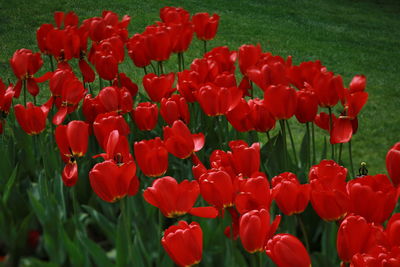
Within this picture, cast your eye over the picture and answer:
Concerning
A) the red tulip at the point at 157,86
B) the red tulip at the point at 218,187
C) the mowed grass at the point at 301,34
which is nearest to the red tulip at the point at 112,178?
the red tulip at the point at 218,187

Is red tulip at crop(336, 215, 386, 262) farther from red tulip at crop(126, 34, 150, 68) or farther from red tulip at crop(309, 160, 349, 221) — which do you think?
red tulip at crop(126, 34, 150, 68)

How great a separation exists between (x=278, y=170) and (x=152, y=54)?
956 mm

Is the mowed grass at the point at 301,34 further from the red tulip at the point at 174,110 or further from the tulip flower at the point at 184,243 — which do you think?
the tulip flower at the point at 184,243

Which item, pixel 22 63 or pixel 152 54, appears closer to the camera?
pixel 22 63

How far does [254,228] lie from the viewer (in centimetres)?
148

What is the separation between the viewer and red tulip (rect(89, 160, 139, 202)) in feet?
5.80

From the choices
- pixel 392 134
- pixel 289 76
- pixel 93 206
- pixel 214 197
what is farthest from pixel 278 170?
pixel 392 134

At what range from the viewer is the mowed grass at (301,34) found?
747 cm

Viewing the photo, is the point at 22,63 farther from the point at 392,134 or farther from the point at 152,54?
the point at 392,134

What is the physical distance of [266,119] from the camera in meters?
2.45

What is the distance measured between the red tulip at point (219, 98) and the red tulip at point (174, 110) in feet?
0.42

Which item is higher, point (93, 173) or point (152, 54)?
point (93, 173)

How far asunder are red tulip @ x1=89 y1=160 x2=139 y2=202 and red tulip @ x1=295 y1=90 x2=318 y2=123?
861 millimetres

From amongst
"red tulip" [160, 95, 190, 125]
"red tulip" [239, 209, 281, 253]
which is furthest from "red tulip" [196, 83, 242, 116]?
"red tulip" [239, 209, 281, 253]
